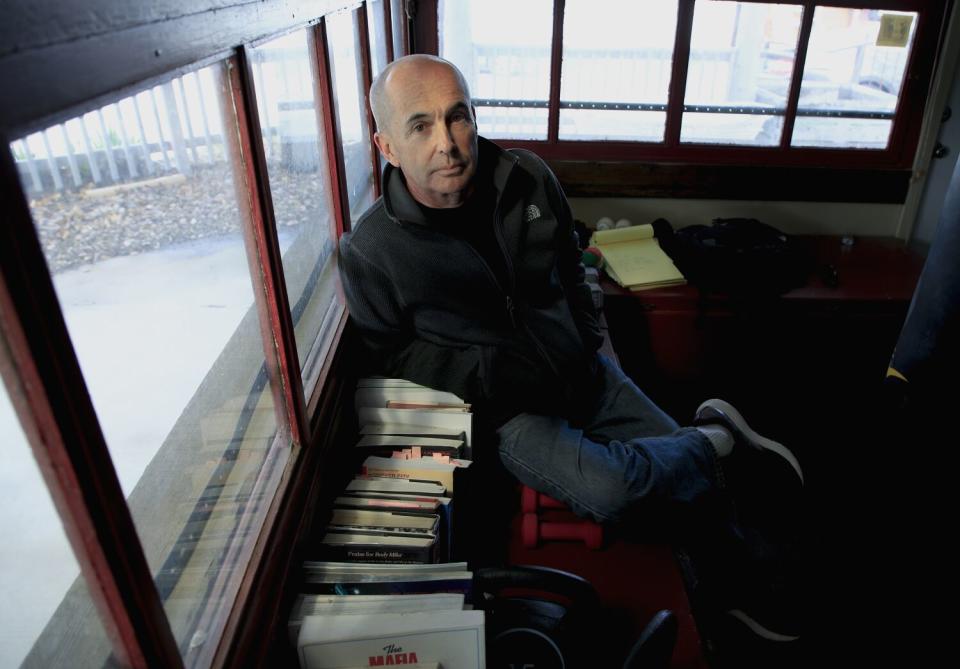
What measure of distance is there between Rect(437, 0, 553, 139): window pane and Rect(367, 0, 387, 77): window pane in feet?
1.52

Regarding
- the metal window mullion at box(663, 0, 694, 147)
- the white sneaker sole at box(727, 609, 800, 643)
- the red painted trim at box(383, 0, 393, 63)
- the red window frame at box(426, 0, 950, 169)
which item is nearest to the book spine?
the white sneaker sole at box(727, 609, 800, 643)

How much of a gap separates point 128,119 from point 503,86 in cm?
207

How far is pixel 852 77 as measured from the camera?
8.20ft

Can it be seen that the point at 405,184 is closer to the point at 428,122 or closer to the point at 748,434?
the point at 428,122

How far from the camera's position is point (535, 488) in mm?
1447

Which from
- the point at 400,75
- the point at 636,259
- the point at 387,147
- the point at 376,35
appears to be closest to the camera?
the point at 400,75

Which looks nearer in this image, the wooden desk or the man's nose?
the man's nose

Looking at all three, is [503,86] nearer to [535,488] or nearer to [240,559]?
[535,488]

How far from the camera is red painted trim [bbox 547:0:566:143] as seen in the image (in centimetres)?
239

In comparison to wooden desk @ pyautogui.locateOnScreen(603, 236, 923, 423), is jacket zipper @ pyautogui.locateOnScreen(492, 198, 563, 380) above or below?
above

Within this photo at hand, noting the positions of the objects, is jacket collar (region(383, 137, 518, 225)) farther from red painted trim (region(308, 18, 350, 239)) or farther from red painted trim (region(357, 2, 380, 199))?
red painted trim (region(357, 2, 380, 199))

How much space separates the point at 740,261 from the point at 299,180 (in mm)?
1614

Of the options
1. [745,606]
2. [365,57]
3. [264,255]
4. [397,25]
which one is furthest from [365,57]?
[745,606]

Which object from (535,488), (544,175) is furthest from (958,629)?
(544,175)
